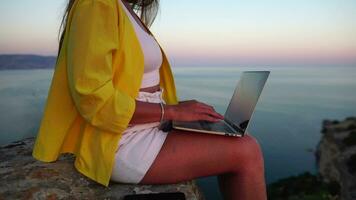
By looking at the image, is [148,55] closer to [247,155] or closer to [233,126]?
[233,126]

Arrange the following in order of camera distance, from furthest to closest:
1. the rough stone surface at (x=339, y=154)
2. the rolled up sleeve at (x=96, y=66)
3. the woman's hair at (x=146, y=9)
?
1. the rough stone surface at (x=339, y=154)
2. the woman's hair at (x=146, y=9)
3. the rolled up sleeve at (x=96, y=66)

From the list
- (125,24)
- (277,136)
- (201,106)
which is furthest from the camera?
(277,136)

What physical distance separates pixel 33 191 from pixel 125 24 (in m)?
0.75

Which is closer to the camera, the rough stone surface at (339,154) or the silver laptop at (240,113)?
the silver laptop at (240,113)

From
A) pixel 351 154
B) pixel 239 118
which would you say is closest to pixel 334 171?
pixel 351 154

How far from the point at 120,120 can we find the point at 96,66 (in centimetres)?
21

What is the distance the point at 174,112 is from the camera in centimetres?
150

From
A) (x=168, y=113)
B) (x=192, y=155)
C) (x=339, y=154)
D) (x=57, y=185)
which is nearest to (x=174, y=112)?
(x=168, y=113)

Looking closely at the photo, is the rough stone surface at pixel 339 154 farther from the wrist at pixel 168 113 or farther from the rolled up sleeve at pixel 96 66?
the rolled up sleeve at pixel 96 66

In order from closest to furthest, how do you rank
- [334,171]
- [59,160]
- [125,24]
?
1. [125,24]
2. [59,160]
3. [334,171]

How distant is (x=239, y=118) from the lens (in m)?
1.58

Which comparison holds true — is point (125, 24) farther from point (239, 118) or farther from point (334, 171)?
point (334, 171)

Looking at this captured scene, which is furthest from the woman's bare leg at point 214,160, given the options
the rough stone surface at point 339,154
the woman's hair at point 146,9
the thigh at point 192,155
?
the rough stone surface at point 339,154

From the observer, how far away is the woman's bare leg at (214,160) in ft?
4.72
